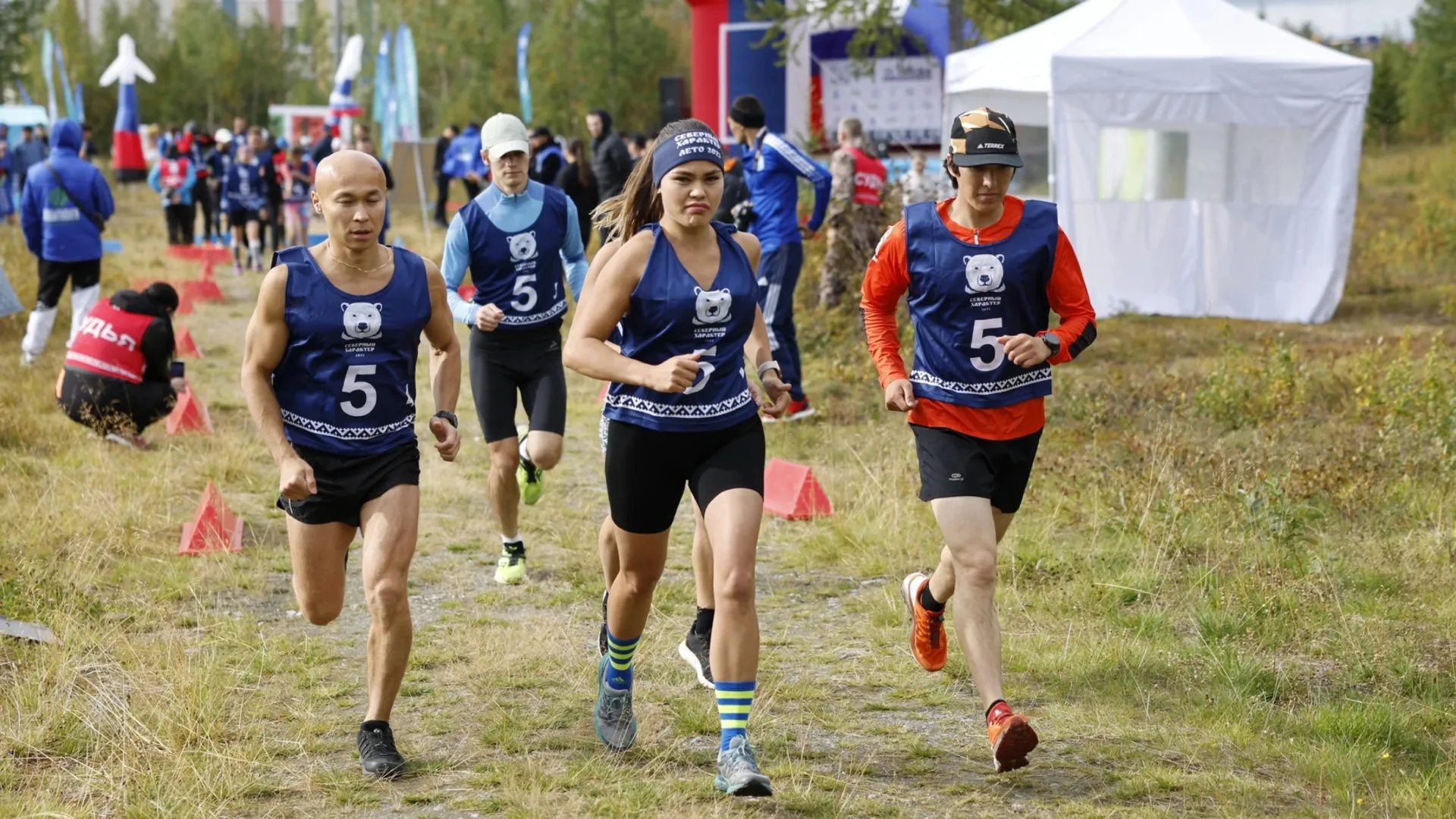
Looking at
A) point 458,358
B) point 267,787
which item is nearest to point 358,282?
point 458,358

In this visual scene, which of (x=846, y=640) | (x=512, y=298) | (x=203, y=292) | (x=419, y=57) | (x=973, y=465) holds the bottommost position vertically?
(x=203, y=292)

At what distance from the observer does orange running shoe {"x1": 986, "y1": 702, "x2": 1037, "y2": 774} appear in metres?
4.46

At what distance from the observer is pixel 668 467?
455cm

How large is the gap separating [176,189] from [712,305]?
21854 millimetres

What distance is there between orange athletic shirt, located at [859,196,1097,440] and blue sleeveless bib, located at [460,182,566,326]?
236 centimetres

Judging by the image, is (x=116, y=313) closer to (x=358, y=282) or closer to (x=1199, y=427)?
(x=358, y=282)

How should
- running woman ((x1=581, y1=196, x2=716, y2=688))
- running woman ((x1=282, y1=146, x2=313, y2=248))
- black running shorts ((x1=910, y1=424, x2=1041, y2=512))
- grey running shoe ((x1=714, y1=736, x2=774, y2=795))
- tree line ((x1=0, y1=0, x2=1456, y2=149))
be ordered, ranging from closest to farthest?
grey running shoe ((x1=714, y1=736, x2=774, y2=795)) < black running shorts ((x1=910, y1=424, x2=1041, y2=512)) < running woman ((x1=581, y1=196, x2=716, y2=688)) < running woman ((x1=282, y1=146, x2=313, y2=248)) < tree line ((x1=0, y1=0, x2=1456, y2=149))

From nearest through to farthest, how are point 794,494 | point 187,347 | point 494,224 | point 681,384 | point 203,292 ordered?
point 681,384, point 494,224, point 794,494, point 187,347, point 203,292

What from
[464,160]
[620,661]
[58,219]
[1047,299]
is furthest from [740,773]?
[464,160]

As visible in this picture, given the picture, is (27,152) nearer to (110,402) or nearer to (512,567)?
(110,402)

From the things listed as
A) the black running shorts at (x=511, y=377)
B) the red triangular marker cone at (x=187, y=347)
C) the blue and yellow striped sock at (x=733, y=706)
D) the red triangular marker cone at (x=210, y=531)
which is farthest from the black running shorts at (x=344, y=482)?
the red triangular marker cone at (x=187, y=347)

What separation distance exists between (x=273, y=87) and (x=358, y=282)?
3041 inches

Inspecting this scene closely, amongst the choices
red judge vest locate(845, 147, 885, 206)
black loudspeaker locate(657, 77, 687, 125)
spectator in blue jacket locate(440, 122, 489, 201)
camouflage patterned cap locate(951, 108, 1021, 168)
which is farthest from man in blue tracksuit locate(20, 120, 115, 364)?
black loudspeaker locate(657, 77, 687, 125)

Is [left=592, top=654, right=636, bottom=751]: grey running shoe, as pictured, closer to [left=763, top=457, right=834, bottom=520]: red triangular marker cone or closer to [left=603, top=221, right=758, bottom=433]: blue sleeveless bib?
[left=603, top=221, right=758, bottom=433]: blue sleeveless bib
